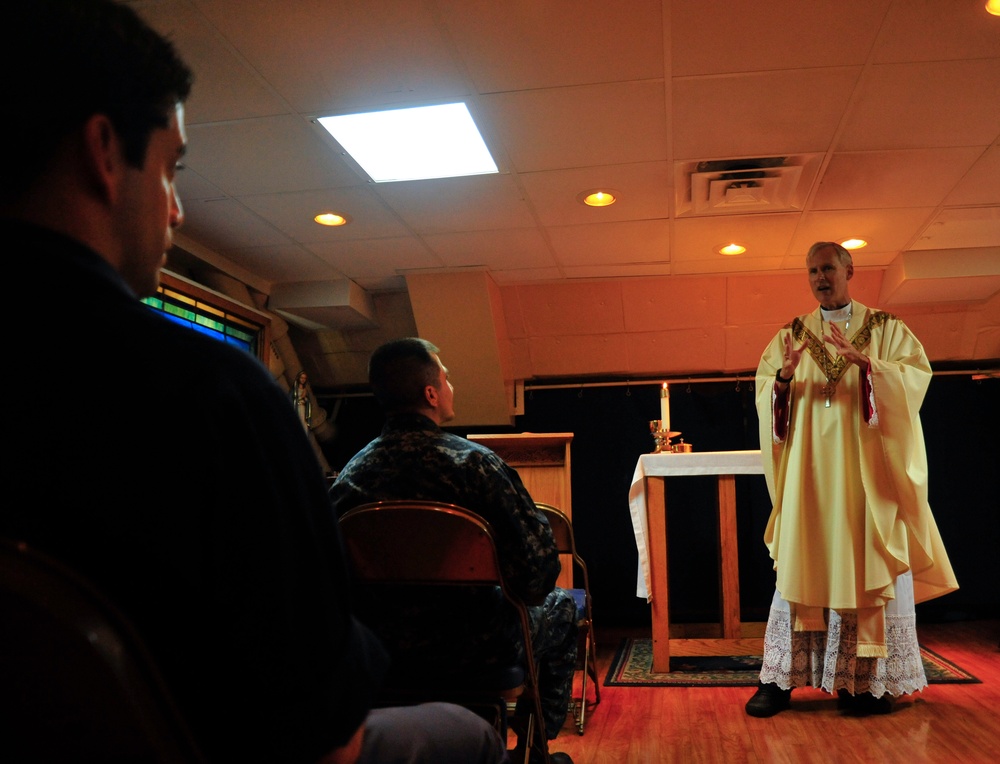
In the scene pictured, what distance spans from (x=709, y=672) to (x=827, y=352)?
159cm

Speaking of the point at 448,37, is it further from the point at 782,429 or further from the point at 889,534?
the point at 889,534

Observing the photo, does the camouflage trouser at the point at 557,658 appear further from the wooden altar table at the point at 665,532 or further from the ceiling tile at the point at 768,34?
the ceiling tile at the point at 768,34

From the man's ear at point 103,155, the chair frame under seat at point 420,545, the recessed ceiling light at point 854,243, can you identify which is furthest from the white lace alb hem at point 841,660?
the man's ear at point 103,155

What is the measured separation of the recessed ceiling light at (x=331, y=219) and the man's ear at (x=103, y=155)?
3964 mm

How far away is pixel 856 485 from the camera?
120 inches

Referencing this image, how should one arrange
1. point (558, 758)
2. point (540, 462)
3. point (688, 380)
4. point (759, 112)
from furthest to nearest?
point (688, 380) → point (540, 462) → point (759, 112) → point (558, 758)

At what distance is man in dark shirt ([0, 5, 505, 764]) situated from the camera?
52 cm

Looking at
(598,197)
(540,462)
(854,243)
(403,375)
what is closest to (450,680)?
(403,375)

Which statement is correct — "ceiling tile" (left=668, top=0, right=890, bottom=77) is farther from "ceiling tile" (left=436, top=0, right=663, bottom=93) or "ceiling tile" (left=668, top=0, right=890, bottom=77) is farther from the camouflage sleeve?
the camouflage sleeve

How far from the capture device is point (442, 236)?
486cm

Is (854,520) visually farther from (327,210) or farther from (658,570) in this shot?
(327,210)

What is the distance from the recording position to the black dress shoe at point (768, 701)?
2.99 meters

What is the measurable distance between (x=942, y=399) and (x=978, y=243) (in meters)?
1.41

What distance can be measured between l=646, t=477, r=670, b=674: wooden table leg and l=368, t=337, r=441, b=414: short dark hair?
6.98 ft
